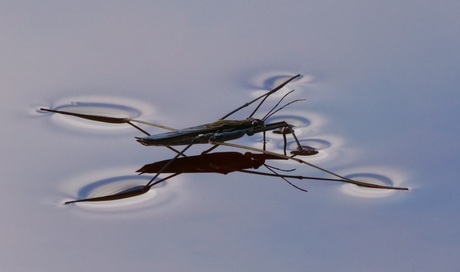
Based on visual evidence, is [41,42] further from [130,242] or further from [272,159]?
[130,242]

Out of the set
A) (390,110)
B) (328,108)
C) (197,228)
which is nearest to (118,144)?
(197,228)

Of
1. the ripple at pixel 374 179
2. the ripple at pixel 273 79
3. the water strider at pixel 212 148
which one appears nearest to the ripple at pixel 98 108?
the water strider at pixel 212 148

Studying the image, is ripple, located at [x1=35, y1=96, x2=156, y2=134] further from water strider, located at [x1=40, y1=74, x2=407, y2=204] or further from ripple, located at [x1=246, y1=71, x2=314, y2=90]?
ripple, located at [x1=246, y1=71, x2=314, y2=90]

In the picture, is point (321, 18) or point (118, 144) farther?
point (321, 18)

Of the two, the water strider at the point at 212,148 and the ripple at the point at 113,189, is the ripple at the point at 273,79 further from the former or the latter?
the ripple at the point at 113,189

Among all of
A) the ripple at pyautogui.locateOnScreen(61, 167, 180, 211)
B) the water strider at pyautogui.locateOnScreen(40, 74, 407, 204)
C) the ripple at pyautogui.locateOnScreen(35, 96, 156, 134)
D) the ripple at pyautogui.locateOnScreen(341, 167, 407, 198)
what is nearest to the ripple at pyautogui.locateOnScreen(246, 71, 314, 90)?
the water strider at pyautogui.locateOnScreen(40, 74, 407, 204)

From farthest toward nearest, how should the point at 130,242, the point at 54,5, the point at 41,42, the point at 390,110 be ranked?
the point at 54,5 → the point at 41,42 → the point at 390,110 → the point at 130,242
